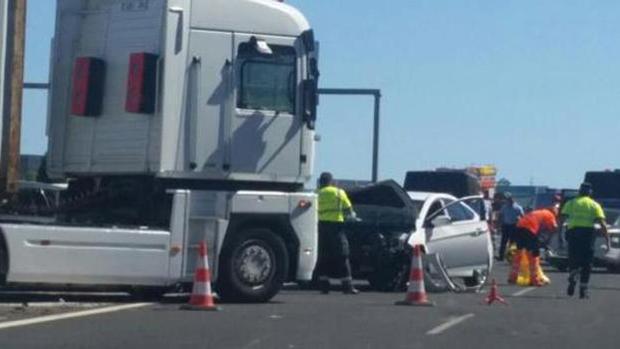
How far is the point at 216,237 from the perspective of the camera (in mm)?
20141

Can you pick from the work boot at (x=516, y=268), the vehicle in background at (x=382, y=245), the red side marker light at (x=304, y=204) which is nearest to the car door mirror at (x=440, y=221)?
the vehicle in background at (x=382, y=245)

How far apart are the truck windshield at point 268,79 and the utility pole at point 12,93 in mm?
2699

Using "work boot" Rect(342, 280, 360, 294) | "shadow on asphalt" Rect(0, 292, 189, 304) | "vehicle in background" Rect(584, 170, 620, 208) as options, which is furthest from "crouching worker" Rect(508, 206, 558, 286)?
"vehicle in background" Rect(584, 170, 620, 208)

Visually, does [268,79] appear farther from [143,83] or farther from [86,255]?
[86,255]

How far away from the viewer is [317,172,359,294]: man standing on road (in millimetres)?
23750

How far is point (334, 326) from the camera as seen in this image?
1777cm

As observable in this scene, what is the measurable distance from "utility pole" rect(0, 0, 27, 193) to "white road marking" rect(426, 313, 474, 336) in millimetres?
5512

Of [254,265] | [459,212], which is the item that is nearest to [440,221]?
[459,212]

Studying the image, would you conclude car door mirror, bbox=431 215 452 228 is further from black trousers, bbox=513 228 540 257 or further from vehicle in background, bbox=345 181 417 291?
black trousers, bbox=513 228 540 257

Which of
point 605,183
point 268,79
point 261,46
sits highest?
point 261,46

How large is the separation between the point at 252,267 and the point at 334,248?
3.45m

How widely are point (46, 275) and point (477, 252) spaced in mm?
9284

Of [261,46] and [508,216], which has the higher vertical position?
[261,46]

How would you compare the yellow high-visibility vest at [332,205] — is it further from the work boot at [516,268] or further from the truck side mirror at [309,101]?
the work boot at [516,268]
